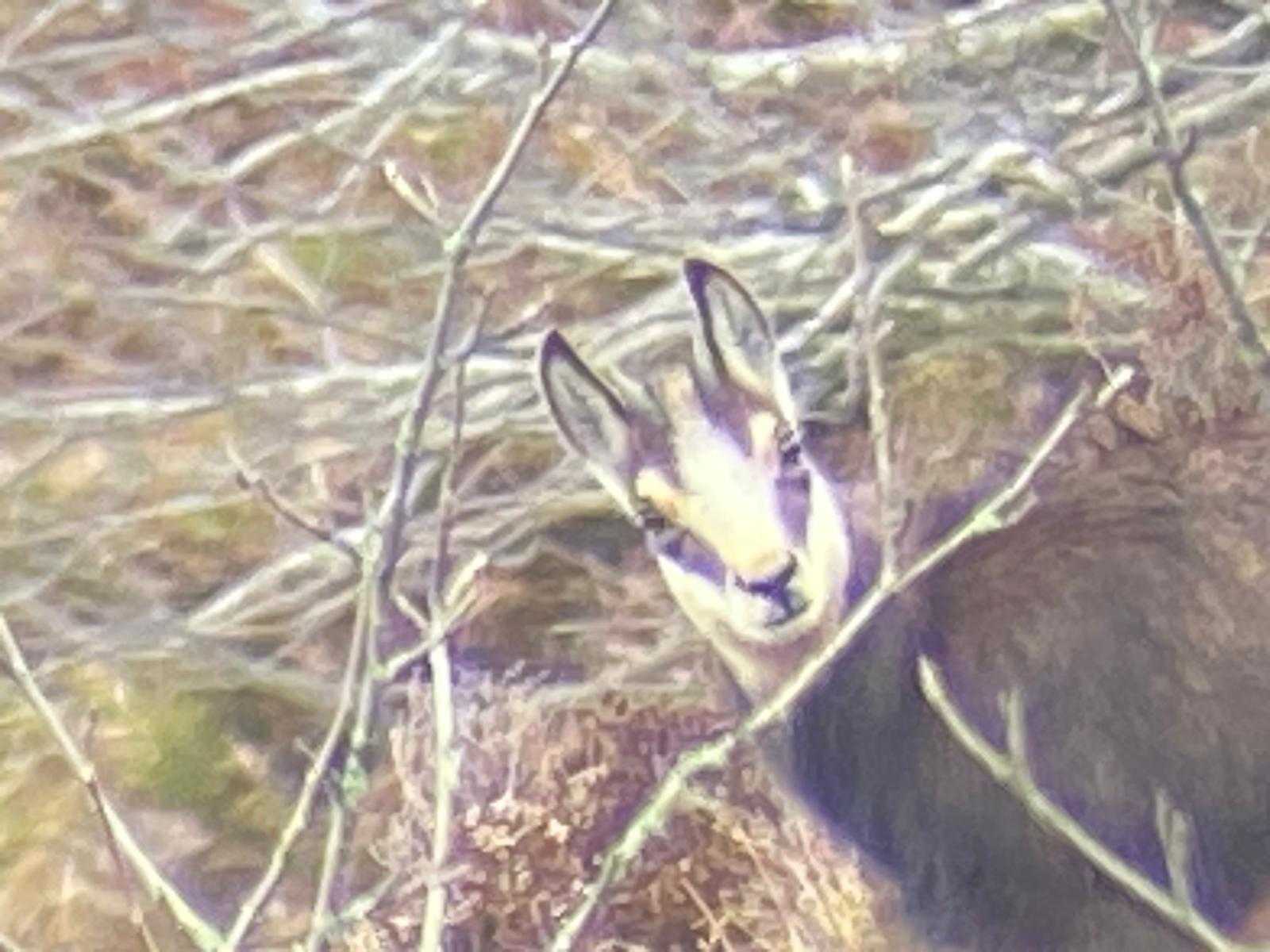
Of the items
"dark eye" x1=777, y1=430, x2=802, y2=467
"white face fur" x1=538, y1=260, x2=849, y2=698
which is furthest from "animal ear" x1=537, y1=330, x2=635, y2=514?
"dark eye" x1=777, y1=430, x2=802, y2=467

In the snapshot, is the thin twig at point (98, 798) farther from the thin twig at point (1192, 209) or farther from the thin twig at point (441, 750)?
the thin twig at point (1192, 209)

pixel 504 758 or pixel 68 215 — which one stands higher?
pixel 68 215

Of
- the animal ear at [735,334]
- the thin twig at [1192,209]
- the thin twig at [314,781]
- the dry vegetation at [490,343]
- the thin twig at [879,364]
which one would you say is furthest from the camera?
the dry vegetation at [490,343]

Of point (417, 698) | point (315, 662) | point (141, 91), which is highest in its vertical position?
point (141, 91)

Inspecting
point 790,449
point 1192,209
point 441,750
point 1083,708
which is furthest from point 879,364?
point 441,750

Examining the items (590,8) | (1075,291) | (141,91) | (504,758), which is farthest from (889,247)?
(141,91)

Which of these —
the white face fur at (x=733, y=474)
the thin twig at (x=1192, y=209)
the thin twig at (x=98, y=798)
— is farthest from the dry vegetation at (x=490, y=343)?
the thin twig at (x=98, y=798)

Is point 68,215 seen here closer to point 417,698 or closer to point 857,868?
point 417,698
